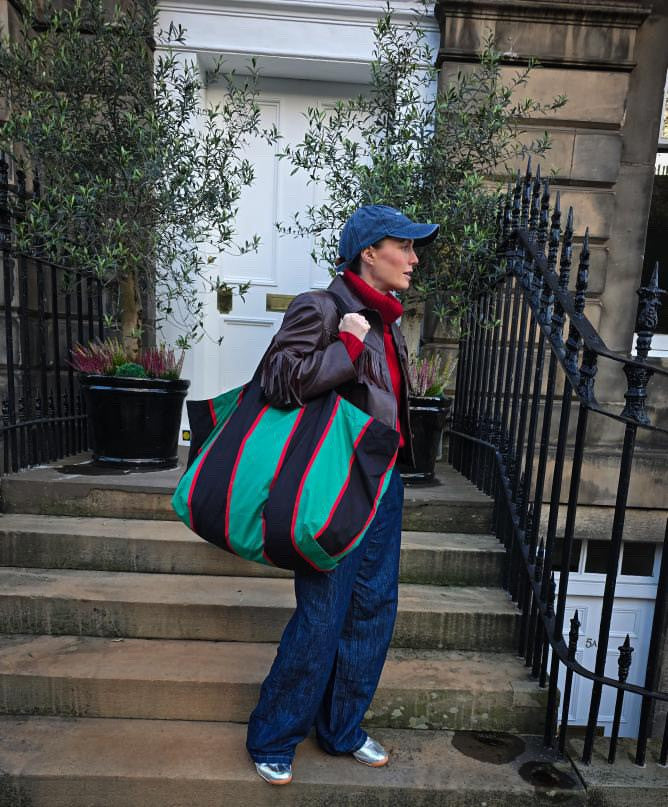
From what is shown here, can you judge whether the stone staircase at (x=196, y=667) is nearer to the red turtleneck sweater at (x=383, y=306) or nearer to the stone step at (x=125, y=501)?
the stone step at (x=125, y=501)

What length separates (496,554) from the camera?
3.01 meters

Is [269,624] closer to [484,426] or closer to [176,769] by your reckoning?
[176,769]

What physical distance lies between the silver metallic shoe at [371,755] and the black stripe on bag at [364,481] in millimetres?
976

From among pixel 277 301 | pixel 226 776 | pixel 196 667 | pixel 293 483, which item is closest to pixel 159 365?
pixel 277 301

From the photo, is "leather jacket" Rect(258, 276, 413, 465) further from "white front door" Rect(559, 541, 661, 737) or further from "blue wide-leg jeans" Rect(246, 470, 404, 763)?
"white front door" Rect(559, 541, 661, 737)

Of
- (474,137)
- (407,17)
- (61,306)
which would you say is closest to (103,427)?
(61,306)

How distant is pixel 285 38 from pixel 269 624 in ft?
13.5

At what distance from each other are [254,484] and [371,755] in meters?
1.21

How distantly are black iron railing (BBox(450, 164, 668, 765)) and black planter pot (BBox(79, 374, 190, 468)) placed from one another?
1.92 m

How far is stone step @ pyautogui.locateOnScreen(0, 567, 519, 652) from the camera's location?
267cm

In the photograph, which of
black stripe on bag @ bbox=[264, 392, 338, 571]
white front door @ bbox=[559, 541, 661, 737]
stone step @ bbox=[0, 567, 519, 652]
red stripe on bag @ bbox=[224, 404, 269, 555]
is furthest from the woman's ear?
white front door @ bbox=[559, 541, 661, 737]

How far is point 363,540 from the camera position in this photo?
1.95 m

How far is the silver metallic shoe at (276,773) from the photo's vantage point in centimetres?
201

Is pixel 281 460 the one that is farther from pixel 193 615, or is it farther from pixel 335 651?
pixel 193 615
